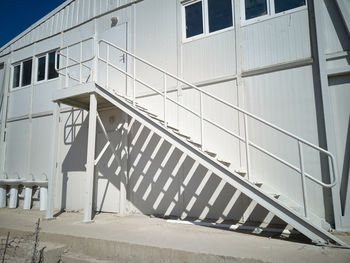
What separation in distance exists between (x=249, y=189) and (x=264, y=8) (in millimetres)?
4519

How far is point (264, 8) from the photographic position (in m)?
6.06

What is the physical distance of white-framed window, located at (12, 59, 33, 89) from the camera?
35.2ft

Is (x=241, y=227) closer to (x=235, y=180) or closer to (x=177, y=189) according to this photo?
(x=235, y=180)

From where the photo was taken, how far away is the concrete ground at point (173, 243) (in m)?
3.40

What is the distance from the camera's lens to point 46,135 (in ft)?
30.9

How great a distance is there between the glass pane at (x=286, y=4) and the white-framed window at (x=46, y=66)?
8.18 meters

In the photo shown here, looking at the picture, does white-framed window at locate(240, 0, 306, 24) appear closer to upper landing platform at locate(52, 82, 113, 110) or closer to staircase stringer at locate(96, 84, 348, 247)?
staircase stringer at locate(96, 84, 348, 247)

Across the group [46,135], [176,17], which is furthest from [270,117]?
[46,135]

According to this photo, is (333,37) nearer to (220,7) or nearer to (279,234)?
(220,7)

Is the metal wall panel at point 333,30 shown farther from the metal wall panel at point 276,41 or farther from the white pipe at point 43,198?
the white pipe at point 43,198

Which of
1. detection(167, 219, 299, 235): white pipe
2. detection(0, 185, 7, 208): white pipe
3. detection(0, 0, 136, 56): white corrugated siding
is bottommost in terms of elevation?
detection(167, 219, 299, 235): white pipe

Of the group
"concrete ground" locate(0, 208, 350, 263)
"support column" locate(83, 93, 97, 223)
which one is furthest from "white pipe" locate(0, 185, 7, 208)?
"support column" locate(83, 93, 97, 223)

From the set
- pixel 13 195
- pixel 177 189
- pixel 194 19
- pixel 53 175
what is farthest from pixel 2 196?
pixel 194 19

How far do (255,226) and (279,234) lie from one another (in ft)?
2.00
